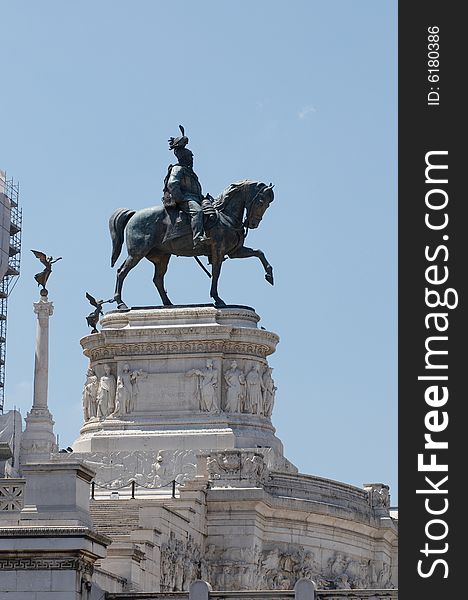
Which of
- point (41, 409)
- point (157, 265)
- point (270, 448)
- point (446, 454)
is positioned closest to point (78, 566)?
point (446, 454)

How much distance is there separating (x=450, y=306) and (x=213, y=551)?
97.0 feet

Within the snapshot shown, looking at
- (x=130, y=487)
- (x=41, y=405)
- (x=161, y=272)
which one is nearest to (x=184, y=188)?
(x=161, y=272)

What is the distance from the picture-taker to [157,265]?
73.9 meters

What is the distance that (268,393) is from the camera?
235ft

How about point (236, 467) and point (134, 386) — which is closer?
point (236, 467)

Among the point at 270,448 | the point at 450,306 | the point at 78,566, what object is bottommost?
the point at 78,566

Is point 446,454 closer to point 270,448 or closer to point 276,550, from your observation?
point 276,550

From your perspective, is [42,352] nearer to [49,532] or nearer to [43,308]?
[43,308]

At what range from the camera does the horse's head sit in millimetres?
72500

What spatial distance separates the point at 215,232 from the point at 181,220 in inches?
55.3

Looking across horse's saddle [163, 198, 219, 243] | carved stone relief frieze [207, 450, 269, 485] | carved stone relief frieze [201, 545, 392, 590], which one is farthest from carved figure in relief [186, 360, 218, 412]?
carved stone relief frieze [201, 545, 392, 590]

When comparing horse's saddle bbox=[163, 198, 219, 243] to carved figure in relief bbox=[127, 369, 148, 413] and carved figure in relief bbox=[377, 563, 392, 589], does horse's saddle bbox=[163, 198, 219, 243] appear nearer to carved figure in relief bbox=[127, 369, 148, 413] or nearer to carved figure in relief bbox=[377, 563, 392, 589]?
carved figure in relief bbox=[127, 369, 148, 413]

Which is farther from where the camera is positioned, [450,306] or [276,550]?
[276,550]

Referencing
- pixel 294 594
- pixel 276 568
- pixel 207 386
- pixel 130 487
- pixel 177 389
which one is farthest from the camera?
pixel 177 389
